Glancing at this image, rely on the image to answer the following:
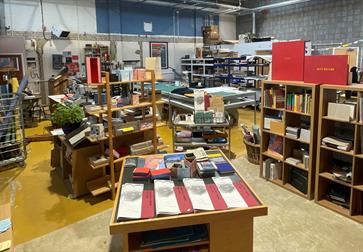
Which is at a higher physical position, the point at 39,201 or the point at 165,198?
the point at 165,198

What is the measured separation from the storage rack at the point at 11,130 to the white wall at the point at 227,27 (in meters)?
9.87

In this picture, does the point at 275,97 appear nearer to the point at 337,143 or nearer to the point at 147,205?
the point at 337,143

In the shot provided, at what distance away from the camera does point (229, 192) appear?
2094 mm

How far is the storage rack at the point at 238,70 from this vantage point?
29.6ft

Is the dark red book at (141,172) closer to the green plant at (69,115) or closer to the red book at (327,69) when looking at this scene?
the green plant at (69,115)

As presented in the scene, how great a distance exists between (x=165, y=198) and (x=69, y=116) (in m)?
2.25

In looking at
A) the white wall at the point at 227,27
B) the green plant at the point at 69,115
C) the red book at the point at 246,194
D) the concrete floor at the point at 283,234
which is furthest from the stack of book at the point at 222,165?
the white wall at the point at 227,27

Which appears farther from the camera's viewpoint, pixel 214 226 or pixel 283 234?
pixel 283 234

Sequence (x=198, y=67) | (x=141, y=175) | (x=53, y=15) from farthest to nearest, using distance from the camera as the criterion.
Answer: (x=198, y=67)
(x=53, y=15)
(x=141, y=175)

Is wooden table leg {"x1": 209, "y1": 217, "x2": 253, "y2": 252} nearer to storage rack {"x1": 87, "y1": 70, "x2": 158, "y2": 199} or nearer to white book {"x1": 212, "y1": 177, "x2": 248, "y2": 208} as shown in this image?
white book {"x1": 212, "y1": 177, "x2": 248, "y2": 208}

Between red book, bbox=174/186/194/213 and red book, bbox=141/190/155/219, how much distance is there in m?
0.17

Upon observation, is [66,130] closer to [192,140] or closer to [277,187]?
[192,140]

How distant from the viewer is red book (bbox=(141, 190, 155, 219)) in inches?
72.5

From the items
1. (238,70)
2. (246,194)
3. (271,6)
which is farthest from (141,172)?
(271,6)
